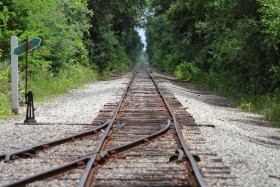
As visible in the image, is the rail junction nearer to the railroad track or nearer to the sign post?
the railroad track

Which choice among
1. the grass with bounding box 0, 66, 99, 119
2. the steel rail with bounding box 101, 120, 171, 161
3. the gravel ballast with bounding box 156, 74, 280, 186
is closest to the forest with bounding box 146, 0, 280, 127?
the gravel ballast with bounding box 156, 74, 280, 186

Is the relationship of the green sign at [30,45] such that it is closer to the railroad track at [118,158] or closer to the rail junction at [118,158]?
the rail junction at [118,158]

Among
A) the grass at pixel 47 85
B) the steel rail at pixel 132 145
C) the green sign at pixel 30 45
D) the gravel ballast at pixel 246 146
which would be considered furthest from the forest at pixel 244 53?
the grass at pixel 47 85

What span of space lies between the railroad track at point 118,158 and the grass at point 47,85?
14.4 ft

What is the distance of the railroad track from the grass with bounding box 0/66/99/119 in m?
4.39

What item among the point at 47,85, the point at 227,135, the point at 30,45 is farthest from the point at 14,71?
the point at 47,85

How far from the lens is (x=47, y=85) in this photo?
827 inches

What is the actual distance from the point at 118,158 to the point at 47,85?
46.9 feet

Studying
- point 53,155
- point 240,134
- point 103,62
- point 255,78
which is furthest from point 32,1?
point 103,62

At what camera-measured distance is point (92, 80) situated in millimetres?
34625

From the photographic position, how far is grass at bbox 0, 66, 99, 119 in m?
14.4

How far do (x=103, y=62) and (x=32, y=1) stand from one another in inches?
900

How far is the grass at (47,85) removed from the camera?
14.4 metres

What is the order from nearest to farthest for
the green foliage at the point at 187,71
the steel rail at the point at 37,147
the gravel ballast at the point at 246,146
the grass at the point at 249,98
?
the gravel ballast at the point at 246,146 < the steel rail at the point at 37,147 < the grass at the point at 249,98 < the green foliage at the point at 187,71
